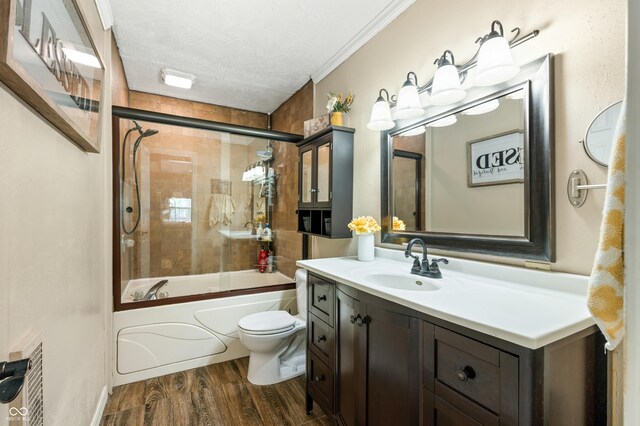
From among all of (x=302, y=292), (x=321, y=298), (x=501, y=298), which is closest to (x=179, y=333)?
(x=302, y=292)

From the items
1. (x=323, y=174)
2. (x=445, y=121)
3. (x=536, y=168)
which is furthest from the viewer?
(x=323, y=174)

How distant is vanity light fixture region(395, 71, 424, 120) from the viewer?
1.65 m

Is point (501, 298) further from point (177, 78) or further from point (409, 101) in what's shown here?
point (177, 78)

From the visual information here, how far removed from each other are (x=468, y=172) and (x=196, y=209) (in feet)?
9.31

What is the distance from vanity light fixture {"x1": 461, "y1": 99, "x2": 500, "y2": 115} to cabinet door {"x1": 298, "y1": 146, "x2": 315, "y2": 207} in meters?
1.29

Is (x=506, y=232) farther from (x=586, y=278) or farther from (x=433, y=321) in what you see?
(x=433, y=321)

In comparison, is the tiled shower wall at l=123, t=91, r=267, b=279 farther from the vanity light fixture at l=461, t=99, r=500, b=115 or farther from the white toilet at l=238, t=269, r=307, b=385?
the vanity light fixture at l=461, t=99, r=500, b=115

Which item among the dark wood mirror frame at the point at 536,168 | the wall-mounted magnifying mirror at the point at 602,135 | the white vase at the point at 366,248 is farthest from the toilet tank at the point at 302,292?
the wall-mounted magnifying mirror at the point at 602,135

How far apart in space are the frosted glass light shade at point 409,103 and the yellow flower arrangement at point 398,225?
2.11ft

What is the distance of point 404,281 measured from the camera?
Result: 4.93 ft

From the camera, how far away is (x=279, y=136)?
2.77m

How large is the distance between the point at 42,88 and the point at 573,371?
1.69 metres

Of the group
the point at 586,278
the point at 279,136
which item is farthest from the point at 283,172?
the point at 586,278

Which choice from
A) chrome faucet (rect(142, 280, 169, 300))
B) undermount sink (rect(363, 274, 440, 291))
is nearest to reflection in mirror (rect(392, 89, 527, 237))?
undermount sink (rect(363, 274, 440, 291))
